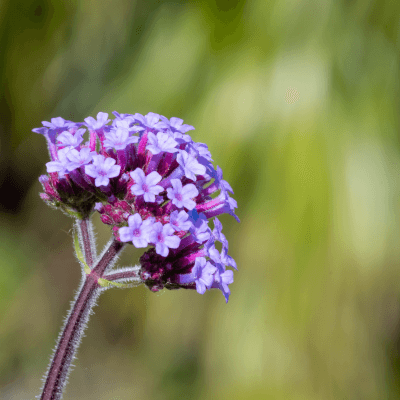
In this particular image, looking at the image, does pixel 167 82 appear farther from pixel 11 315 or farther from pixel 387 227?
pixel 11 315

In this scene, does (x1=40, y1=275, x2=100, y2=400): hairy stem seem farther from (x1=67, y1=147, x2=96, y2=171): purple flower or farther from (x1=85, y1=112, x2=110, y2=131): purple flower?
(x1=85, y1=112, x2=110, y2=131): purple flower

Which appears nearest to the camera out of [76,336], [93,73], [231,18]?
[76,336]

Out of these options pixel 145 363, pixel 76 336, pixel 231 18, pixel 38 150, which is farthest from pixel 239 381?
pixel 231 18

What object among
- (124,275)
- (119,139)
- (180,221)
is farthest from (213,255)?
(119,139)

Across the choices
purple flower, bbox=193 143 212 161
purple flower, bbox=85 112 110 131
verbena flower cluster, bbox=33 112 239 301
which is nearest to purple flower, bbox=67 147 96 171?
verbena flower cluster, bbox=33 112 239 301

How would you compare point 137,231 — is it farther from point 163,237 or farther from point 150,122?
point 150,122

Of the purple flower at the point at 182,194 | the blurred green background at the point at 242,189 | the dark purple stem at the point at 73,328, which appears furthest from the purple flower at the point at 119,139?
the blurred green background at the point at 242,189
